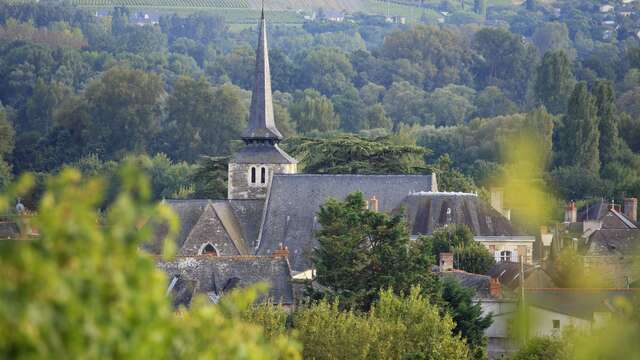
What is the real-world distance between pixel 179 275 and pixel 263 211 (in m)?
13.7

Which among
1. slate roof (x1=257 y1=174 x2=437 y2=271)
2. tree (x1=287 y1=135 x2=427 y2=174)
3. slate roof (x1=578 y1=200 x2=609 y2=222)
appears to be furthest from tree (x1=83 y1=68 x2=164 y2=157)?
slate roof (x1=257 y1=174 x2=437 y2=271)

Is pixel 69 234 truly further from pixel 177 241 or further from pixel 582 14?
pixel 582 14

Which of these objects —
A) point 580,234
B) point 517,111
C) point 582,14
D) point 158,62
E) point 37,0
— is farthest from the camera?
point 37,0

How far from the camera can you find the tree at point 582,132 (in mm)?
89625

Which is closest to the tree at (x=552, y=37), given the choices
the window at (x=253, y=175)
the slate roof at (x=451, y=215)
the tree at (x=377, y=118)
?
the tree at (x=377, y=118)

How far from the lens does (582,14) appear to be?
599ft

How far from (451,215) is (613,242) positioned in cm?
550

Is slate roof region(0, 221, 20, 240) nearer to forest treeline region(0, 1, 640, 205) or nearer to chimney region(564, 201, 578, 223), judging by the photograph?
forest treeline region(0, 1, 640, 205)

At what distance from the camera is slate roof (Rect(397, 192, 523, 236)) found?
55.6m

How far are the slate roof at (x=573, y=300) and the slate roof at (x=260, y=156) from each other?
18575 mm

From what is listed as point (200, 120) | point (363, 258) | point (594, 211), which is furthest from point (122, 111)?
point (363, 258)

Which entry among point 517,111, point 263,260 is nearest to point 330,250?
point 263,260

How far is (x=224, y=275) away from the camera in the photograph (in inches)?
1702

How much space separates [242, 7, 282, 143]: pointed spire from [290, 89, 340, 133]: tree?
50.1 m
